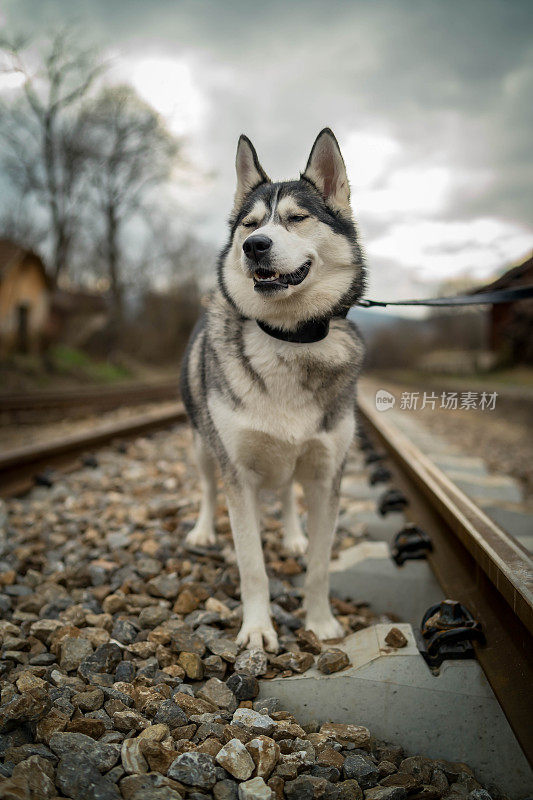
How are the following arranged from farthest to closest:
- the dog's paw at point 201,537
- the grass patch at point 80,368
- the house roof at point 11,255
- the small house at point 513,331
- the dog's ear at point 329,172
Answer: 1. the grass patch at point 80,368
2. the house roof at point 11,255
3. the small house at point 513,331
4. the dog's paw at point 201,537
5. the dog's ear at point 329,172

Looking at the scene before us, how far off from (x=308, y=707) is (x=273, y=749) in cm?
33

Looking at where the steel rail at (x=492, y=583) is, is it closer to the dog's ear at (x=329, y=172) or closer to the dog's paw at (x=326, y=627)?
the dog's paw at (x=326, y=627)

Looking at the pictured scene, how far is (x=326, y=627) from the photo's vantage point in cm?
240

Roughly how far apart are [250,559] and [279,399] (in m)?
0.70

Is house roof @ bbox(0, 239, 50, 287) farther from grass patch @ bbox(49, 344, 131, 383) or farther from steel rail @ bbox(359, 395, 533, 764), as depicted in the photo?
steel rail @ bbox(359, 395, 533, 764)

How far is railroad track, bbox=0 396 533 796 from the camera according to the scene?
162 cm

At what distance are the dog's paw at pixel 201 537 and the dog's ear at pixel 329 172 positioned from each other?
1.89 metres

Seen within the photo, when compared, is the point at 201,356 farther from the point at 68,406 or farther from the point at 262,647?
the point at 68,406

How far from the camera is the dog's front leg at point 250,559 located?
7.76 feet

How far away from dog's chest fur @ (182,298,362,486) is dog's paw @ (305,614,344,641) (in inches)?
24.1

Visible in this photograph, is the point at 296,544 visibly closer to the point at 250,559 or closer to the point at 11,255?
the point at 250,559

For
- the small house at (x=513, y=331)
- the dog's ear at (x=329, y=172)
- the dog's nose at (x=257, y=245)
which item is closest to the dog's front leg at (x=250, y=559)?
the dog's nose at (x=257, y=245)

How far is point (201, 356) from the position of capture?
2988 mm

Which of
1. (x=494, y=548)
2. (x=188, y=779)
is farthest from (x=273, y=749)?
(x=494, y=548)
